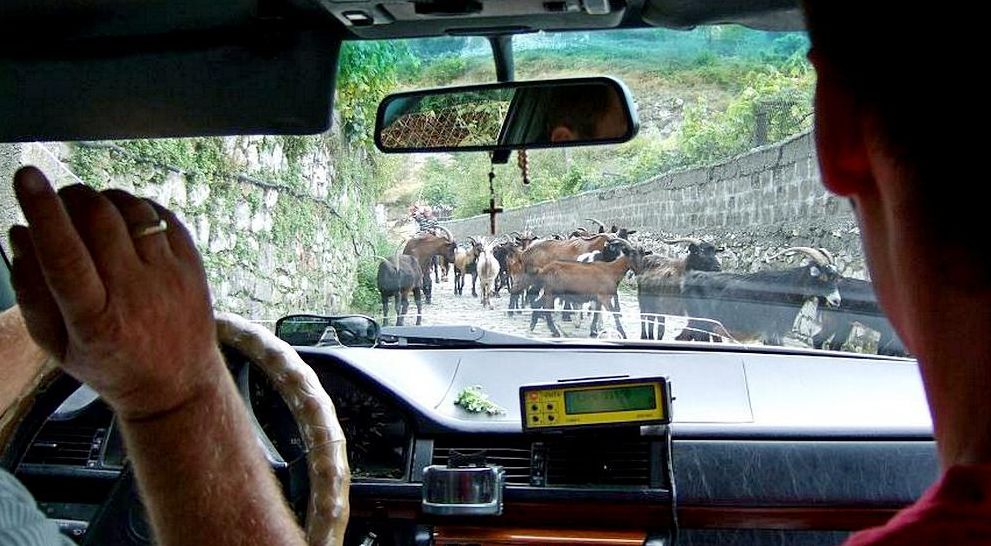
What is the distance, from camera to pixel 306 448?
252cm

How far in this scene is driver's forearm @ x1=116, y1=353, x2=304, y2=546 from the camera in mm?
1582

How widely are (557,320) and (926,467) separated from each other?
1802 mm

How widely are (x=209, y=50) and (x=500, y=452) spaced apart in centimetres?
177

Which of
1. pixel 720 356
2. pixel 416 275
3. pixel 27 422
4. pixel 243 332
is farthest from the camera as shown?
pixel 416 275

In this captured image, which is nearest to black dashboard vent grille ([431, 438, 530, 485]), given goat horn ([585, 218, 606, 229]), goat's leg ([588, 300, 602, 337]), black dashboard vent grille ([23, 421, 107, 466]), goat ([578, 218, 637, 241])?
goat's leg ([588, 300, 602, 337])

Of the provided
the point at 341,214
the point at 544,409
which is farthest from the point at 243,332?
the point at 341,214

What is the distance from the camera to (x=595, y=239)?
6.26m

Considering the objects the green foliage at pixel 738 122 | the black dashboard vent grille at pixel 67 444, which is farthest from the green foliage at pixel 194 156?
the green foliage at pixel 738 122

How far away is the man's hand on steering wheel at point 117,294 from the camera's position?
51.3 inches

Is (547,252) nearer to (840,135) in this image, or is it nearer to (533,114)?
(533,114)

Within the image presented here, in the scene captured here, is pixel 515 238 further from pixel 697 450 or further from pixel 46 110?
pixel 46 110

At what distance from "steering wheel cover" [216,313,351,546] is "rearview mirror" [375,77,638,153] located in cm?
85

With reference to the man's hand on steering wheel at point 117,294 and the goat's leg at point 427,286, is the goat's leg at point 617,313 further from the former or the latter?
the man's hand on steering wheel at point 117,294

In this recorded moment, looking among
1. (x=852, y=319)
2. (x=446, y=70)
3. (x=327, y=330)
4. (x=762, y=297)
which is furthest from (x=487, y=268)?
(x=446, y=70)
